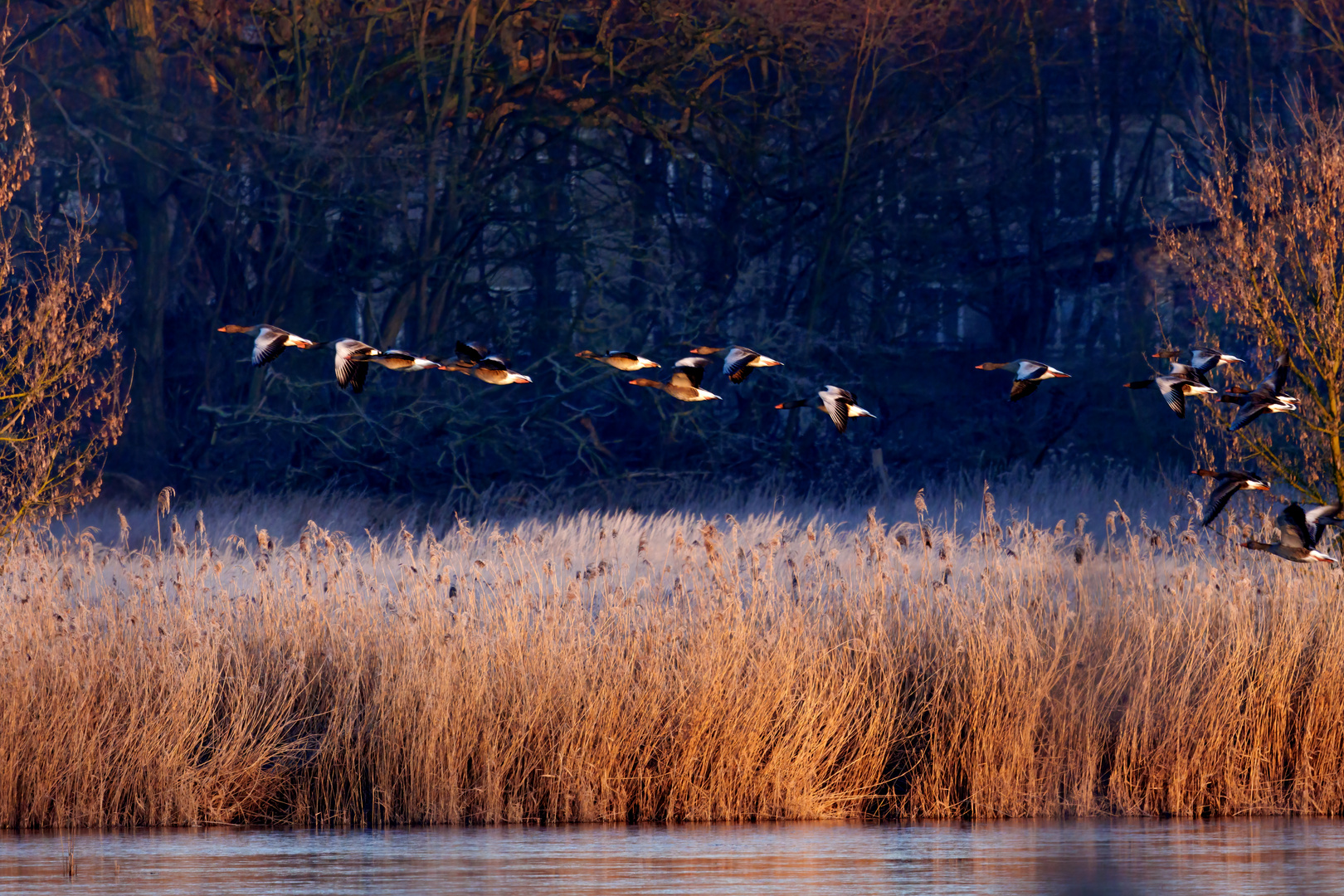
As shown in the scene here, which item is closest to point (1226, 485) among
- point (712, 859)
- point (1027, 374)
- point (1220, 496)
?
point (1220, 496)

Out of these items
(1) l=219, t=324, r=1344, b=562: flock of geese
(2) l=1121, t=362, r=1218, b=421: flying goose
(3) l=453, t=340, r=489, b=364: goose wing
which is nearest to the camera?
(1) l=219, t=324, r=1344, b=562: flock of geese

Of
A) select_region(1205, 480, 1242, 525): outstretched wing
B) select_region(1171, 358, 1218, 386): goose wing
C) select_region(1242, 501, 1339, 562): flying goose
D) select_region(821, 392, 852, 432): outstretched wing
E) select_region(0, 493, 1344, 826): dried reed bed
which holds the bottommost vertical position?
select_region(0, 493, 1344, 826): dried reed bed

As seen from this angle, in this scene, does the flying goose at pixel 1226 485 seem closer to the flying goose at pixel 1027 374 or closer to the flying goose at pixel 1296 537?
the flying goose at pixel 1296 537

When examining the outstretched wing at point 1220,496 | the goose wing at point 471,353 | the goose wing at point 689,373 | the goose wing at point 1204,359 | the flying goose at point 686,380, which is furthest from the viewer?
the goose wing at point 1204,359

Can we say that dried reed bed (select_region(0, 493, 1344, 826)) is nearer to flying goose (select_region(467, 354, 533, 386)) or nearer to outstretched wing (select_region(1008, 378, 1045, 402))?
outstretched wing (select_region(1008, 378, 1045, 402))

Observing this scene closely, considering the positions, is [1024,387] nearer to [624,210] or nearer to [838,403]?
[838,403]

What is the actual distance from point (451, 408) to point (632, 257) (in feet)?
8.40

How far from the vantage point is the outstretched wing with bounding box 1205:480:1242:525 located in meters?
7.68

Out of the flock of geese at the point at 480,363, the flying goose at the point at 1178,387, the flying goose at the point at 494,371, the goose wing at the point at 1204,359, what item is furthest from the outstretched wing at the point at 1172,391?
the flying goose at the point at 494,371

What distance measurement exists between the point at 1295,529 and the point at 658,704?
126 inches

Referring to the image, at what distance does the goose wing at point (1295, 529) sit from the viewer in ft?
27.1

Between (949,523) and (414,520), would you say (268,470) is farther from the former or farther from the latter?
(949,523)

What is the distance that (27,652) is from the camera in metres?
9.59

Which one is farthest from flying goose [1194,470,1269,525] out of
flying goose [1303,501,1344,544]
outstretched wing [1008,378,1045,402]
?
outstretched wing [1008,378,1045,402]
